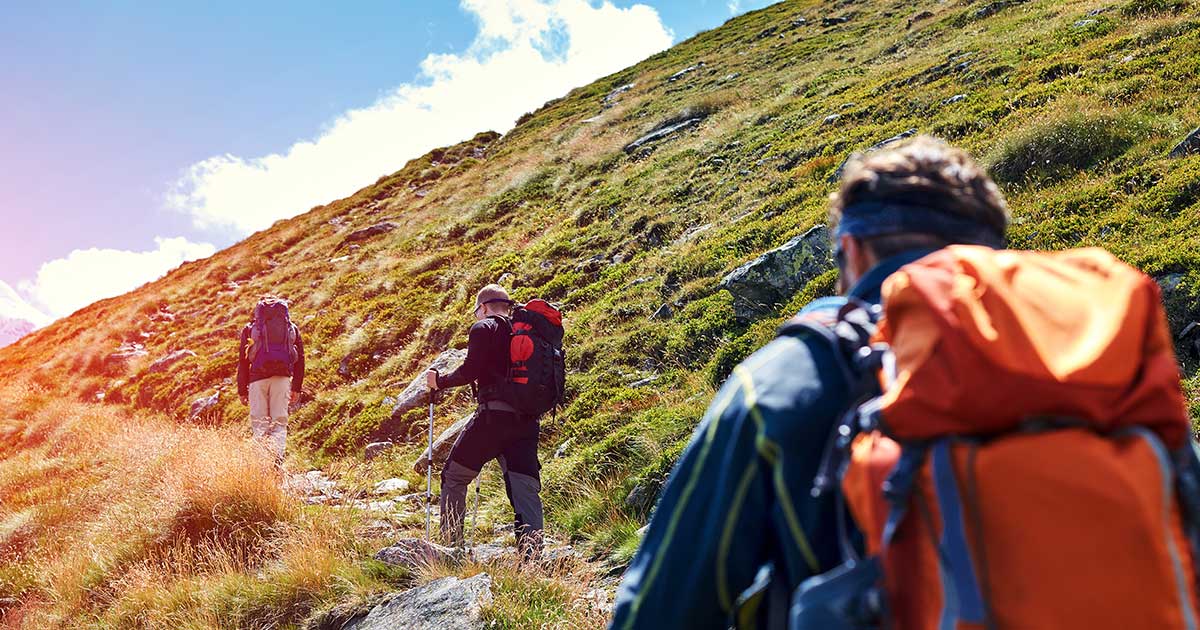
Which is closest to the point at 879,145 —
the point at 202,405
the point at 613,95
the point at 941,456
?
the point at 941,456

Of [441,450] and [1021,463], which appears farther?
[441,450]

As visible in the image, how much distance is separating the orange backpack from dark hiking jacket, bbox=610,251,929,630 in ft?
0.47

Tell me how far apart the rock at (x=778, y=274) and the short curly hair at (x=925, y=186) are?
26.4 feet

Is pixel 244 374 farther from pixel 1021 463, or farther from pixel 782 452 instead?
pixel 1021 463

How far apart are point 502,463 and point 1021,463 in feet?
17.7

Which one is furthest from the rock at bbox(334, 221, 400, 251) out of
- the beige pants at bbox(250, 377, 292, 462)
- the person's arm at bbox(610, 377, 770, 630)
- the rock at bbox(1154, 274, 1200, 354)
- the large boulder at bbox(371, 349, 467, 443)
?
the person's arm at bbox(610, 377, 770, 630)

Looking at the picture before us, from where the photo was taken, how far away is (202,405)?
16.0 m

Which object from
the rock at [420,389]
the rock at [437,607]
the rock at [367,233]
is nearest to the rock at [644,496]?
the rock at [437,607]

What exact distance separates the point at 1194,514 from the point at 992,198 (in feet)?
2.49

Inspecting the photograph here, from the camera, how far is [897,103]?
51.6 ft

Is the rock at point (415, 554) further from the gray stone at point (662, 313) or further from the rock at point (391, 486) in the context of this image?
the gray stone at point (662, 313)

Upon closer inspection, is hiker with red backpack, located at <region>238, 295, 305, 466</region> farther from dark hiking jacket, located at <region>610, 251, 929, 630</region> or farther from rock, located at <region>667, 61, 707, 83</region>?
rock, located at <region>667, 61, 707, 83</region>

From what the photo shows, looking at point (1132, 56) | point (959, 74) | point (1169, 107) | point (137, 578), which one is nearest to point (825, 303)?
point (137, 578)

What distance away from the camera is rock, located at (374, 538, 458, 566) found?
5.71 meters
